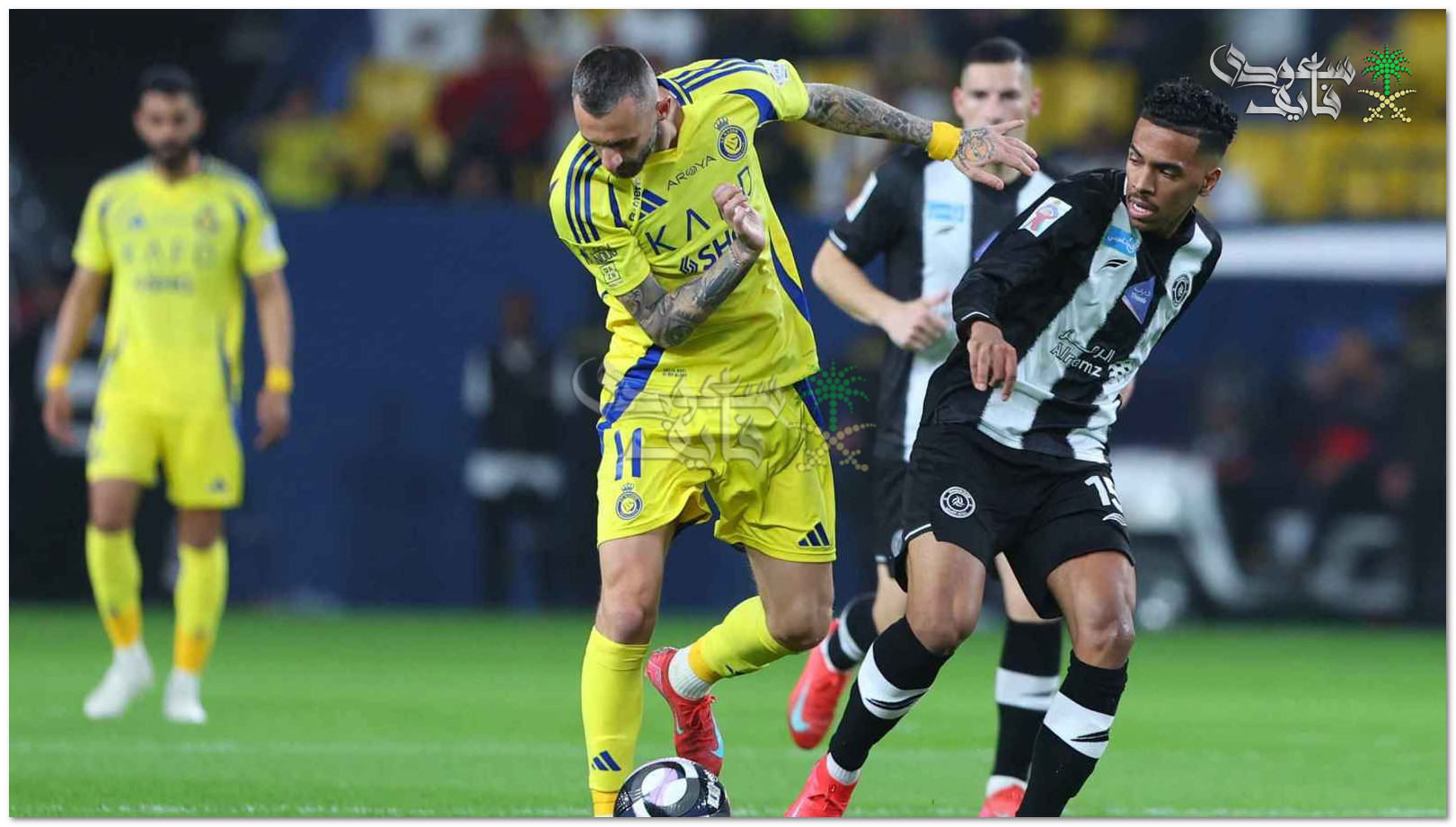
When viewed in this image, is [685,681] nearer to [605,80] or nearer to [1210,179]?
[605,80]

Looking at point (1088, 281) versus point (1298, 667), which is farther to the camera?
point (1298, 667)

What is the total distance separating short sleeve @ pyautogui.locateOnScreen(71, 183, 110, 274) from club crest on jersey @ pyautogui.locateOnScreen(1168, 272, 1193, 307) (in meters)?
4.93

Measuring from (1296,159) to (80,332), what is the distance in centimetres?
862

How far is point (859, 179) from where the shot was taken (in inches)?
540

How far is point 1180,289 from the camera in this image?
536 cm

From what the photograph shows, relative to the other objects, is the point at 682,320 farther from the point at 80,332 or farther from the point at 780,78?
the point at 80,332

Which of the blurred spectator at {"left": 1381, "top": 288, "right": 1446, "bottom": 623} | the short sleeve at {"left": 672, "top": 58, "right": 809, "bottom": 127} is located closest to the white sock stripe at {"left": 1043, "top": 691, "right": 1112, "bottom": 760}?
the short sleeve at {"left": 672, "top": 58, "right": 809, "bottom": 127}

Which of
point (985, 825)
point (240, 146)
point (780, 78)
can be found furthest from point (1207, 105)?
point (240, 146)

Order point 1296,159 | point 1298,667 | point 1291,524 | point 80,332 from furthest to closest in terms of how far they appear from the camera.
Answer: point 1296,159, point 1291,524, point 1298,667, point 80,332

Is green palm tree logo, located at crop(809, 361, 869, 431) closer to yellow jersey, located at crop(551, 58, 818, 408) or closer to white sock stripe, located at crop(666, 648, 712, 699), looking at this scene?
white sock stripe, located at crop(666, 648, 712, 699)

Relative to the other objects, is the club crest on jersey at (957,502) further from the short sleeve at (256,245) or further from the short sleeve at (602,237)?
the short sleeve at (256,245)

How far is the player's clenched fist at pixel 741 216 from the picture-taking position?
5.18 metres

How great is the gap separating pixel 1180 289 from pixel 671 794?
184 cm

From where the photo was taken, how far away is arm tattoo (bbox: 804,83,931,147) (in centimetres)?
594
